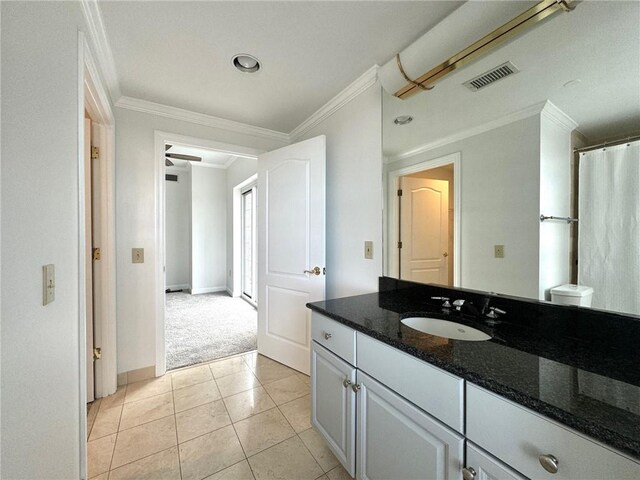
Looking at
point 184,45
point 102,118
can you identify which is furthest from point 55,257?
point 102,118

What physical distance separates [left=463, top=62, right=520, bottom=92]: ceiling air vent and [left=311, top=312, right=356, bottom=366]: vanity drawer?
53.2 inches

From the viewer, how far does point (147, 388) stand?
6.85 ft

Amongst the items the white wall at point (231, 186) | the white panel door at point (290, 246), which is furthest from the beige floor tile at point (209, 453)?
the white wall at point (231, 186)

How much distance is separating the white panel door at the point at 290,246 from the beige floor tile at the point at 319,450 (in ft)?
2.25

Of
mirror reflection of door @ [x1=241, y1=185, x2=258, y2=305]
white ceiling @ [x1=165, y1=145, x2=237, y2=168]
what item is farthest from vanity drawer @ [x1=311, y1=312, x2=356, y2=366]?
white ceiling @ [x1=165, y1=145, x2=237, y2=168]

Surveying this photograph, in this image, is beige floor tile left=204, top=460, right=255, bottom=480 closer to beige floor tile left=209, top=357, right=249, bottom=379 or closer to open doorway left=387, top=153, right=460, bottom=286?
beige floor tile left=209, top=357, right=249, bottom=379

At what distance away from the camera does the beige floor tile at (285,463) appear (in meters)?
1.34

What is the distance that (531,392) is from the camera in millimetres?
645

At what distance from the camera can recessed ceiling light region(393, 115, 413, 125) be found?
5.36 ft

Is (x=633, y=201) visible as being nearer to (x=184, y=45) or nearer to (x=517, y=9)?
(x=517, y=9)

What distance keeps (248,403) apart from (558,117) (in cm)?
238

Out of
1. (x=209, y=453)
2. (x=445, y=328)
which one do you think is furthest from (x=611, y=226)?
(x=209, y=453)

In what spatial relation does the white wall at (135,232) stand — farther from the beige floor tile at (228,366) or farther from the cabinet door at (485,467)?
the cabinet door at (485,467)

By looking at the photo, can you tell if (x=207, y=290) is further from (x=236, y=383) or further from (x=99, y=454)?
(x=99, y=454)
